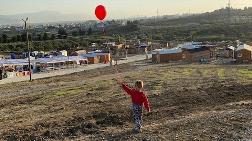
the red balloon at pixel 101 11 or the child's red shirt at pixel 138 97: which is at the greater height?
the red balloon at pixel 101 11

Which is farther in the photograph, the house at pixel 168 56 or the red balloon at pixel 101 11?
the house at pixel 168 56

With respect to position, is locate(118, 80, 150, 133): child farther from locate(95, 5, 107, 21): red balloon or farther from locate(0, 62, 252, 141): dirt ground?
locate(95, 5, 107, 21): red balloon

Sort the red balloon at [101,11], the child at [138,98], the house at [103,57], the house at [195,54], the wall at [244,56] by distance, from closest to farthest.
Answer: the child at [138,98], the red balloon at [101,11], the wall at [244,56], the house at [195,54], the house at [103,57]

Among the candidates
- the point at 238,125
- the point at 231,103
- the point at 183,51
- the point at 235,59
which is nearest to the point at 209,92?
the point at 231,103

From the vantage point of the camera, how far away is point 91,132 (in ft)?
51.5

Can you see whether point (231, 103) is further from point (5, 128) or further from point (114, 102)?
point (5, 128)

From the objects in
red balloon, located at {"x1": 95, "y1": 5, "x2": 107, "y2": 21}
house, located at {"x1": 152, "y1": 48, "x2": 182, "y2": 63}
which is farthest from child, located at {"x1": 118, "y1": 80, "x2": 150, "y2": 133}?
house, located at {"x1": 152, "y1": 48, "x2": 182, "y2": 63}

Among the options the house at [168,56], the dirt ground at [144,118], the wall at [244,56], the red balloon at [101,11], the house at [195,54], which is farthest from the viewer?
the house at [168,56]

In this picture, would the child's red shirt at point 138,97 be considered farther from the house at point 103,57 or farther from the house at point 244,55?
the house at point 103,57

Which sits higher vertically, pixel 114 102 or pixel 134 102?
pixel 134 102

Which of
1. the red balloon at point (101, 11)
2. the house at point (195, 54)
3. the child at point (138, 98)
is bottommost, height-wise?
the house at point (195, 54)

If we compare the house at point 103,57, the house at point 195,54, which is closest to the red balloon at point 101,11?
the house at point 195,54

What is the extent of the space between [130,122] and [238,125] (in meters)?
3.94

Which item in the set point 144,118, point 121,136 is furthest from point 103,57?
point 121,136
